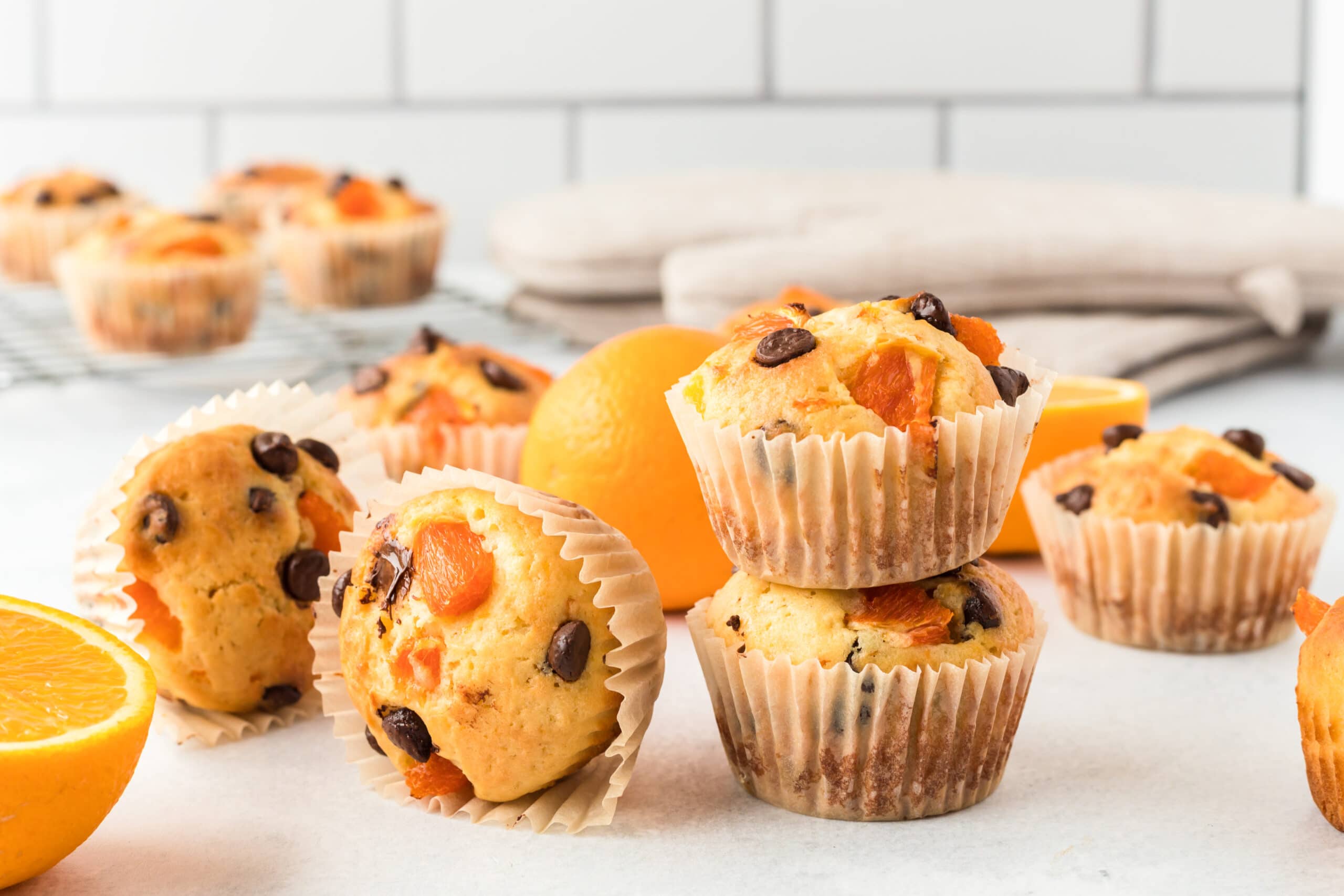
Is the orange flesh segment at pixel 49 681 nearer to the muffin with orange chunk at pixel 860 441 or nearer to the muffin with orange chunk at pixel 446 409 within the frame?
the muffin with orange chunk at pixel 860 441

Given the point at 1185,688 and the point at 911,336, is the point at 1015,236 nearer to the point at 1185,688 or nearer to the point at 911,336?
the point at 1185,688

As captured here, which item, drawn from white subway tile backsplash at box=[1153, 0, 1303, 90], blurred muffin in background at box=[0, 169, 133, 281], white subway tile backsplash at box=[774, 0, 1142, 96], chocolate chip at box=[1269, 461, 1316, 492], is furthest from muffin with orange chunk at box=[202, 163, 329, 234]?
chocolate chip at box=[1269, 461, 1316, 492]

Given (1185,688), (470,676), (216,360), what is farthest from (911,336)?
(216,360)

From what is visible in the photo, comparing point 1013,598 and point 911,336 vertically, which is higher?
point 911,336

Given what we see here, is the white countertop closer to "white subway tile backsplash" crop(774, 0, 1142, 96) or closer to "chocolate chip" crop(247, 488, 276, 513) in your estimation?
"chocolate chip" crop(247, 488, 276, 513)

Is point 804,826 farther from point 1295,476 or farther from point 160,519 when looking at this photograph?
point 1295,476

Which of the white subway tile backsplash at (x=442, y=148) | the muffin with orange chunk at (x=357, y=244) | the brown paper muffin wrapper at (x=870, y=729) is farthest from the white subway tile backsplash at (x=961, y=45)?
the brown paper muffin wrapper at (x=870, y=729)
